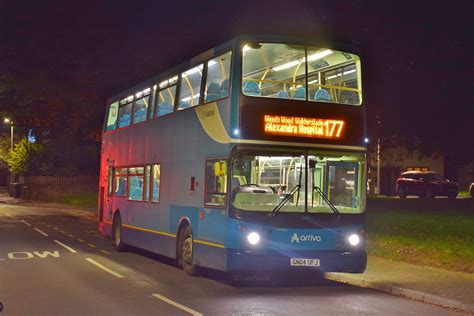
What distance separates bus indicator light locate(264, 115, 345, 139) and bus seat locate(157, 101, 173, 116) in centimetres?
383

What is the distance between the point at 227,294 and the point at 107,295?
193 centimetres

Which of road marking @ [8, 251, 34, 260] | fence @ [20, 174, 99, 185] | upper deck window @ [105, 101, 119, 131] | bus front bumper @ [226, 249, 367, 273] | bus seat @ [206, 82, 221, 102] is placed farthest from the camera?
fence @ [20, 174, 99, 185]

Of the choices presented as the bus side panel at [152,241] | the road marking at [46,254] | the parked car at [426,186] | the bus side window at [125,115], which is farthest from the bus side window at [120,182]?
the parked car at [426,186]

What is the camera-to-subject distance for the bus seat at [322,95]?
11539 millimetres

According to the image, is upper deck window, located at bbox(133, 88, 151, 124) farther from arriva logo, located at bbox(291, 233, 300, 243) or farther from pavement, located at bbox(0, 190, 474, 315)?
arriva logo, located at bbox(291, 233, 300, 243)

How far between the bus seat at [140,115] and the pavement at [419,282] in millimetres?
6236

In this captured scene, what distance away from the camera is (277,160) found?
1130 cm

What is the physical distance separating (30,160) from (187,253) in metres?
42.2

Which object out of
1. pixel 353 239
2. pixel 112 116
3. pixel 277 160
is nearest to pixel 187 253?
pixel 277 160

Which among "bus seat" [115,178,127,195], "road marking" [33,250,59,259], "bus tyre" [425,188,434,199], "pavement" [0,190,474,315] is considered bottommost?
"road marking" [33,250,59,259]

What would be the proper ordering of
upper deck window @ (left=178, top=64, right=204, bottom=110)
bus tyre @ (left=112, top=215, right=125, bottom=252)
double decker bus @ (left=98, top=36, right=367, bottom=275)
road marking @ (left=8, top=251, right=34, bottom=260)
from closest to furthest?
double decker bus @ (left=98, top=36, right=367, bottom=275) < upper deck window @ (left=178, top=64, right=204, bottom=110) < road marking @ (left=8, top=251, right=34, bottom=260) < bus tyre @ (left=112, top=215, right=125, bottom=252)

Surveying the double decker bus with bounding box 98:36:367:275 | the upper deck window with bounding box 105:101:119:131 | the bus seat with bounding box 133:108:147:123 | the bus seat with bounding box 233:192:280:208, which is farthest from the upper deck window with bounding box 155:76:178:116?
the upper deck window with bounding box 105:101:119:131

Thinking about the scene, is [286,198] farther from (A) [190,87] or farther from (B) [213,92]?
(A) [190,87]

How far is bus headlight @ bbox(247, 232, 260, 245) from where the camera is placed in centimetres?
1088
